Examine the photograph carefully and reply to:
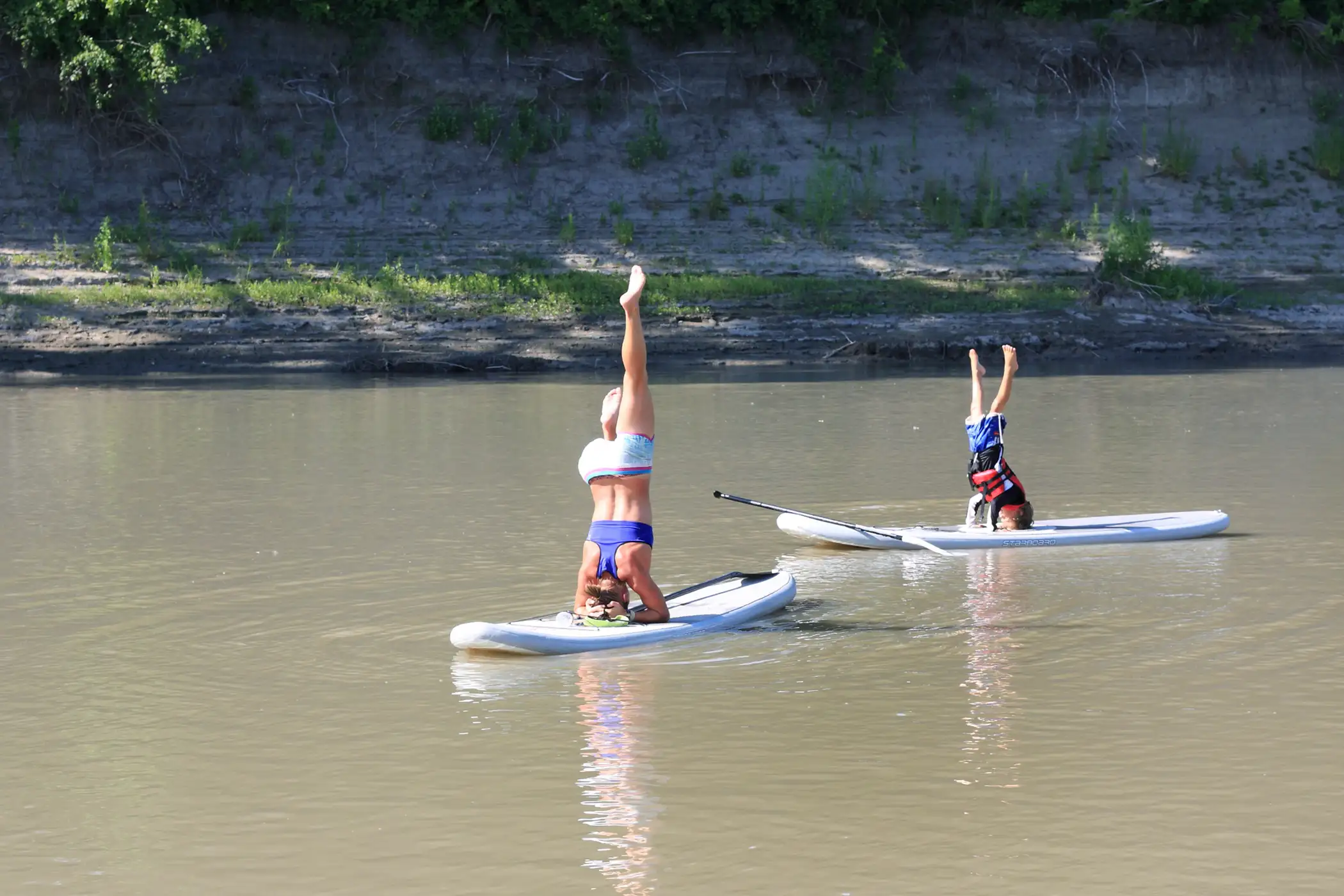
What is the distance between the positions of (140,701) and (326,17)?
2744 cm

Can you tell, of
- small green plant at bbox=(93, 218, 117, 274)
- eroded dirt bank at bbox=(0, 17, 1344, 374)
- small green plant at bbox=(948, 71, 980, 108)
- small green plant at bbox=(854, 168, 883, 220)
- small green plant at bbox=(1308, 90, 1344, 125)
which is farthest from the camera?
small green plant at bbox=(1308, 90, 1344, 125)

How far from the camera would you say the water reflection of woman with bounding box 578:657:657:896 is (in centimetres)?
609

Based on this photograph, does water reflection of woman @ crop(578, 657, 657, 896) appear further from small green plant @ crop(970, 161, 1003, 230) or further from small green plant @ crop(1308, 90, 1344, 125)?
small green plant @ crop(1308, 90, 1344, 125)

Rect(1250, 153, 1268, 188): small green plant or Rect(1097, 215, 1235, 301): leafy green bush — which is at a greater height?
Rect(1250, 153, 1268, 188): small green plant

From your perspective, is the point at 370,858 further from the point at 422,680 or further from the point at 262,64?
the point at 262,64

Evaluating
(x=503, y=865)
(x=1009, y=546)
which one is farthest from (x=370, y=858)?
(x=1009, y=546)

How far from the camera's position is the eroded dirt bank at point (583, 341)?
26.6m

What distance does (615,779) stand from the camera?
23.1 ft

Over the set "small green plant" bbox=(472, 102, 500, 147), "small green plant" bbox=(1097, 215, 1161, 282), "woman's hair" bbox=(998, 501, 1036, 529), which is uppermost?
"small green plant" bbox=(472, 102, 500, 147)

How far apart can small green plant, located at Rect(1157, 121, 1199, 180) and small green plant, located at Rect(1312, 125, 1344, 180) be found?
2.17 metres

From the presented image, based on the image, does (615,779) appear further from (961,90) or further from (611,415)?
(961,90)

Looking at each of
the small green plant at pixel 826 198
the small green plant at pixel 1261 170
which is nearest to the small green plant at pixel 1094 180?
the small green plant at pixel 1261 170

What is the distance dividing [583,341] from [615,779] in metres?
20.5

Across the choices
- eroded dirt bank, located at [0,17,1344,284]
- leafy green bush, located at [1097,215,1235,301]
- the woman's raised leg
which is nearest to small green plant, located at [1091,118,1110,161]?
eroded dirt bank, located at [0,17,1344,284]
